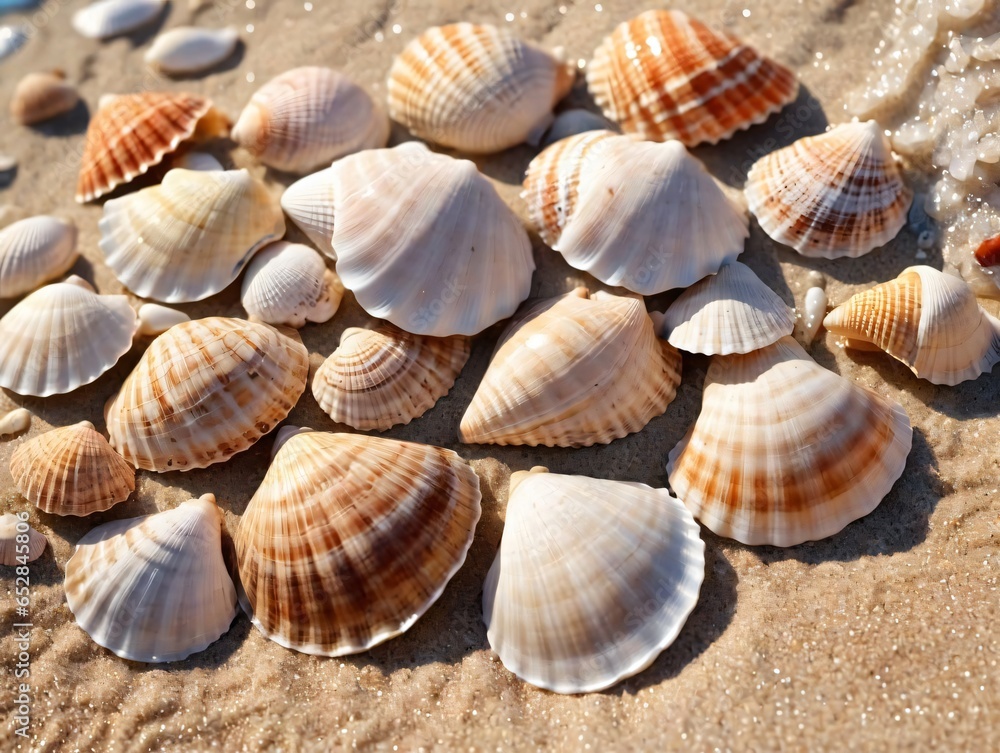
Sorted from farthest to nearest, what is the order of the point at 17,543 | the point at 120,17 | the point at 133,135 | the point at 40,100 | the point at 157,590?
the point at 120,17 → the point at 40,100 → the point at 133,135 → the point at 17,543 → the point at 157,590

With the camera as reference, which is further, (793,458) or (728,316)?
(728,316)

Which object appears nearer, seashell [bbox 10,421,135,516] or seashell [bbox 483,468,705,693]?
seashell [bbox 483,468,705,693]

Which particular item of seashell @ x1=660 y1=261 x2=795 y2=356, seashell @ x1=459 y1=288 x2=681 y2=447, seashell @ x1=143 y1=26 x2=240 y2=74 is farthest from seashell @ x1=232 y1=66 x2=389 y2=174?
seashell @ x1=660 y1=261 x2=795 y2=356

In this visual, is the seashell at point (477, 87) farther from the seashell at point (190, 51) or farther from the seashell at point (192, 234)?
the seashell at point (190, 51)

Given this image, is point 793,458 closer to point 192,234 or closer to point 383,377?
point 383,377

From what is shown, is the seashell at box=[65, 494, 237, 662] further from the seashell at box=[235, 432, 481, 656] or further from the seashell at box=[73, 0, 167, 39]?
the seashell at box=[73, 0, 167, 39]

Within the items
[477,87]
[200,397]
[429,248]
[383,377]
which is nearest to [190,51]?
[477,87]

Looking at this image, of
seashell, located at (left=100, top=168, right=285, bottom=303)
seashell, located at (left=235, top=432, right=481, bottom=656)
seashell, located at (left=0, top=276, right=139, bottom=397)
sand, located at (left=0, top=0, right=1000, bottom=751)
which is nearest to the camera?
sand, located at (left=0, top=0, right=1000, bottom=751)
